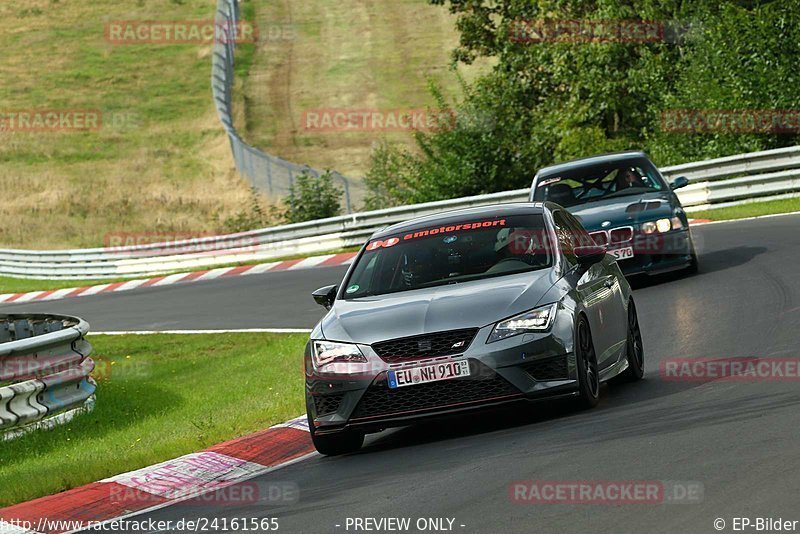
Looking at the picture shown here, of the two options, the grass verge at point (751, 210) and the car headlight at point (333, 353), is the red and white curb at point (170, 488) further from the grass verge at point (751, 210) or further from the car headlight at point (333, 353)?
the grass verge at point (751, 210)

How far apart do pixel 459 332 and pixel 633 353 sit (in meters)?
2.47

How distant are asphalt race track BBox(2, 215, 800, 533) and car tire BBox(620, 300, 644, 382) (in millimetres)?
113

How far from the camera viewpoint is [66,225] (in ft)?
165

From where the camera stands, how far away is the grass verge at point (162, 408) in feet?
32.5

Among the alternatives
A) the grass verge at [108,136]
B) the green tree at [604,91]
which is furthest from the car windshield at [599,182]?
the grass verge at [108,136]

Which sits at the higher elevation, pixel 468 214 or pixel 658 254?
pixel 468 214

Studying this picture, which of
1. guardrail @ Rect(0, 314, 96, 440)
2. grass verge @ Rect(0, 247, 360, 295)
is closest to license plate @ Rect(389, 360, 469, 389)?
guardrail @ Rect(0, 314, 96, 440)

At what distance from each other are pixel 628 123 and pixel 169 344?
1994 centimetres

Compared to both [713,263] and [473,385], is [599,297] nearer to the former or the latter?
[473,385]

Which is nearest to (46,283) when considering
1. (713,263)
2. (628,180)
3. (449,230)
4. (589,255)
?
(628,180)

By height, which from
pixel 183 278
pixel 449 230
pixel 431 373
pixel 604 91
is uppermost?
pixel 449 230

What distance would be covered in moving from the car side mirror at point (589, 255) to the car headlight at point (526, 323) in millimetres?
1065

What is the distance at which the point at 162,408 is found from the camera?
1345 cm

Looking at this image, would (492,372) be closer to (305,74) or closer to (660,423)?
(660,423)
